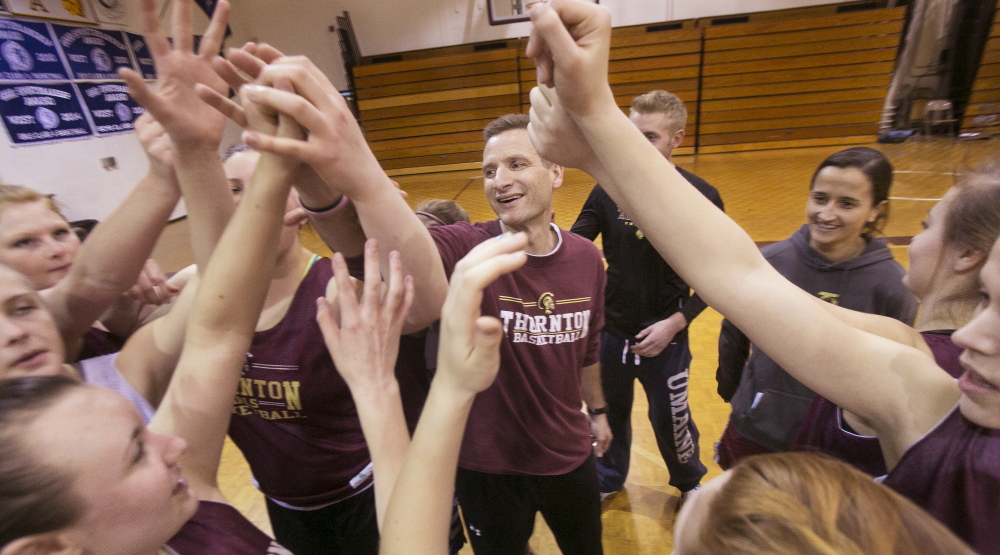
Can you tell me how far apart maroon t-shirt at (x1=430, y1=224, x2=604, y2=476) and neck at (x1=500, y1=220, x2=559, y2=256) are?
5cm

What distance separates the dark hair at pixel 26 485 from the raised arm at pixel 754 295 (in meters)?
1.05

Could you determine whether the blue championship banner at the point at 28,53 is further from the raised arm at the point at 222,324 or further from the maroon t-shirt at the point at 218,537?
the maroon t-shirt at the point at 218,537

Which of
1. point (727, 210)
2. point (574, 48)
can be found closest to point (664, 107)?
point (574, 48)

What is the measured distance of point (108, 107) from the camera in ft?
29.9

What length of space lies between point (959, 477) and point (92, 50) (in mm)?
12655

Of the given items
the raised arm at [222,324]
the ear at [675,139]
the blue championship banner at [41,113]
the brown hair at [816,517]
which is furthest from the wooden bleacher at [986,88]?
the blue championship banner at [41,113]

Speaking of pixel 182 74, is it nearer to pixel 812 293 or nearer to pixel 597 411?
pixel 597 411

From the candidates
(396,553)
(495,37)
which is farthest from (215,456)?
(495,37)

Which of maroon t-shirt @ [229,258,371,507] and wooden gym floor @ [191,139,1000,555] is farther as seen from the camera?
wooden gym floor @ [191,139,1000,555]

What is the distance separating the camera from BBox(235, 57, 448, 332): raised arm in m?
0.76

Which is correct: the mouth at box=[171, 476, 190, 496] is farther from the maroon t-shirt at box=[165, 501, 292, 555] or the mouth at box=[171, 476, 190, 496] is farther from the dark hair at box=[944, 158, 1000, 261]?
the dark hair at box=[944, 158, 1000, 261]

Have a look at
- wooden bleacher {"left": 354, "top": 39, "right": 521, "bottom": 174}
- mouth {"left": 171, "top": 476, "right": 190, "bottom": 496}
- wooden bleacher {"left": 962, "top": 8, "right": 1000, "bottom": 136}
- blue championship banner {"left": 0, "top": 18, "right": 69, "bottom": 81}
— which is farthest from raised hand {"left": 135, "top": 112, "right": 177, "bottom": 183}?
wooden bleacher {"left": 962, "top": 8, "right": 1000, "bottom": 136}

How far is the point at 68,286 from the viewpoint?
50.9 inches

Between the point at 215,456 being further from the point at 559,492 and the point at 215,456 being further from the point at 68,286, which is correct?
the point at 559,492
